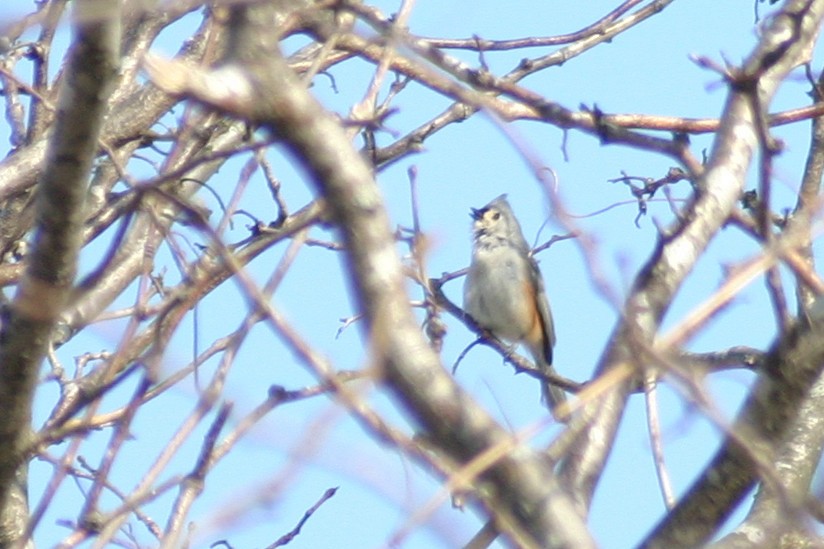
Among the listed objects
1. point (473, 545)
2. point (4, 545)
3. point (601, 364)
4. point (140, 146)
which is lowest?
point (473, 545)

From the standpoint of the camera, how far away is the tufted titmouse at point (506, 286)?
8117 millimetres

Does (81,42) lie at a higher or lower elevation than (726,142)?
higher

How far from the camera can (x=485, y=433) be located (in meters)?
1.33

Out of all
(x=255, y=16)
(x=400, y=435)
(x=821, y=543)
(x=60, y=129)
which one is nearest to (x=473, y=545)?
(x=400, y=435)

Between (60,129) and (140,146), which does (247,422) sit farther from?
(140,146)

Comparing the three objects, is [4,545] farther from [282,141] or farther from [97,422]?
[282,141]

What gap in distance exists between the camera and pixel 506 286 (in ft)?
26.7

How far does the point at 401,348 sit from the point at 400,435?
32cm

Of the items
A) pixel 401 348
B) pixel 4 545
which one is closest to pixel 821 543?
pixel 401 348

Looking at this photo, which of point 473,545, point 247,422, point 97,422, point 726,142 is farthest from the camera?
point 97,422

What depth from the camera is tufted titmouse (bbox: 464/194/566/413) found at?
8117mm

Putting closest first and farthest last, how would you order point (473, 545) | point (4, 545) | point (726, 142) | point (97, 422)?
point (473, 545) < point (726, 142) < point (4, 545) < point (97, 422)

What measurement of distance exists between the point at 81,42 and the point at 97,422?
111 centimetres

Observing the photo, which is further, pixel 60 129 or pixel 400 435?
pixel 60 129
